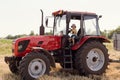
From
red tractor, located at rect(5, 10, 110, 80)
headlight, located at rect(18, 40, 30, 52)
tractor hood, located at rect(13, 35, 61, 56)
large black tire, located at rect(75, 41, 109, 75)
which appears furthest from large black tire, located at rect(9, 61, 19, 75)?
large black tire, located at rect(75, 41, 109, 75)

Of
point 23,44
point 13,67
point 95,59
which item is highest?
point 23,44

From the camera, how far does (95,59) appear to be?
490 inches

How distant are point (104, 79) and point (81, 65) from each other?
112 cm

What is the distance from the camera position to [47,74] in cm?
1109

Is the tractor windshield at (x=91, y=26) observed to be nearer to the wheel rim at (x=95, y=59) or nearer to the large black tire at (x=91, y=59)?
the large black tire at (x=91, y=59)

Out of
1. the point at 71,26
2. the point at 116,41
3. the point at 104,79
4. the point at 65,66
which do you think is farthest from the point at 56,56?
the point at 116,41

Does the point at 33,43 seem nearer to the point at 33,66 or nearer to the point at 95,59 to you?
the point at 33,66

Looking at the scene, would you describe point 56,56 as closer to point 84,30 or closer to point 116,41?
point 84,30

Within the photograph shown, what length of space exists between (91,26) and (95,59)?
1287 millimetres

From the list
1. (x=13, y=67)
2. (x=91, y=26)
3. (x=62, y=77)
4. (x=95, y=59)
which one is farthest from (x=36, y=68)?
Answer: (x=91, y=26)

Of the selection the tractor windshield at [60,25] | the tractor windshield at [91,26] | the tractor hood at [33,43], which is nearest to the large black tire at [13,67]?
the tractor hood at [33,43]

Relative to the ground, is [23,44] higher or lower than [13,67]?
higher

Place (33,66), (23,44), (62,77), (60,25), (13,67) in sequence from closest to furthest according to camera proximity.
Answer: (33,66), (62,77), (23,44), (13,67), (60,25)

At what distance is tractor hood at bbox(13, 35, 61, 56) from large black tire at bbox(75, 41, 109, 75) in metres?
1.00
